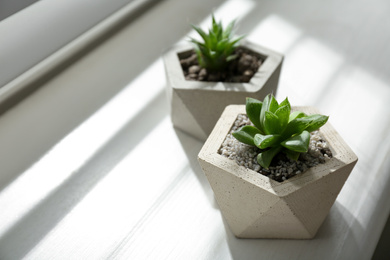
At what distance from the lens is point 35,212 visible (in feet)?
5.12

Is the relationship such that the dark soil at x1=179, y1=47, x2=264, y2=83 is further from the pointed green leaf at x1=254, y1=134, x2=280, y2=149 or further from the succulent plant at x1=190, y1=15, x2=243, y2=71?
the pointed green leaf at x1=254, y1=134, x2=280, y2=149

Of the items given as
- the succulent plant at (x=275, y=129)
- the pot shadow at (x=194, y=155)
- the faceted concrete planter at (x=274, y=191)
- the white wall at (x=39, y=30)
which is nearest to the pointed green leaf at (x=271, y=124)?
the succulent plant at (x=275, y=129)

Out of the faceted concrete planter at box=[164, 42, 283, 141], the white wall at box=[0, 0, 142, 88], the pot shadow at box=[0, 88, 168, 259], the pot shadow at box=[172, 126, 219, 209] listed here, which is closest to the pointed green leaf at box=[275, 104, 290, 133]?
the faceted concrete planter at box=[164, 42, 283, 141]

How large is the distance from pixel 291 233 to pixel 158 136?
66 cm

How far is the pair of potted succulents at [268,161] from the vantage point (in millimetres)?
1238

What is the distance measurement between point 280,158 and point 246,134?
0.40 ft

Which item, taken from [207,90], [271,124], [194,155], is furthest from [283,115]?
[194,155]

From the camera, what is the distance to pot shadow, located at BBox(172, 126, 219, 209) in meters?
1.62

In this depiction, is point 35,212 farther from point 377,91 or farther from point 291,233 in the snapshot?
point 377,91

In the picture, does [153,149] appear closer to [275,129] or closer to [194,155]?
[194,155]

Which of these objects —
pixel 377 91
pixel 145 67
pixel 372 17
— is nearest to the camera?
pixel 377 91

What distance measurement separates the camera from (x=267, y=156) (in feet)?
4.10

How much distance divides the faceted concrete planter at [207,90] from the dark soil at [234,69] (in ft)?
0.09

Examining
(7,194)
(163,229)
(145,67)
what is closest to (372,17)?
(145,67)
